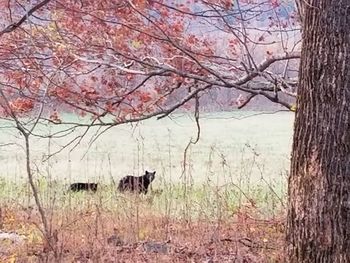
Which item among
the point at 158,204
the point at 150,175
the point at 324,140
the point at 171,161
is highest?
the point at 324,140

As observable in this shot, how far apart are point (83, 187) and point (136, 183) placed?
763 millimetres

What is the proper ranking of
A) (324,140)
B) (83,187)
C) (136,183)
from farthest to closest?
1. (83,187)
2. (136,183)
3. (324,140)

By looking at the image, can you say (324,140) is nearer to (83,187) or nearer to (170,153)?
(170,153)

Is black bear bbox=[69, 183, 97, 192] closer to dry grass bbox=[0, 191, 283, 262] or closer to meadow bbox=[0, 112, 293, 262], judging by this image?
meadow bbox=[0, 112, 293, 262]

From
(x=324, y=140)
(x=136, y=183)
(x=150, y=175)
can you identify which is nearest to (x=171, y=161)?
(x=150, y=175)

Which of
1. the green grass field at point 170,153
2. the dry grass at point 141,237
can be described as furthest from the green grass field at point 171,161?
the dry grass at point 141,237

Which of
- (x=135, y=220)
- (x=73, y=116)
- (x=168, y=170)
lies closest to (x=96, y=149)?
(x=168, y=170)

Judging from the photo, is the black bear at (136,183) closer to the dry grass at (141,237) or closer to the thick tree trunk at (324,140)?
the dry grass at (141,237)

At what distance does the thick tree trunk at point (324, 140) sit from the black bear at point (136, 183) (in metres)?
3.48

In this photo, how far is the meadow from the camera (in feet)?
15.9

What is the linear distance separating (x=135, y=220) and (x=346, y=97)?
305 cm

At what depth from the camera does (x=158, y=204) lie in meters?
6.36

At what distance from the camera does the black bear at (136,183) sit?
6527mm

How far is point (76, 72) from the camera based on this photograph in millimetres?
5770
